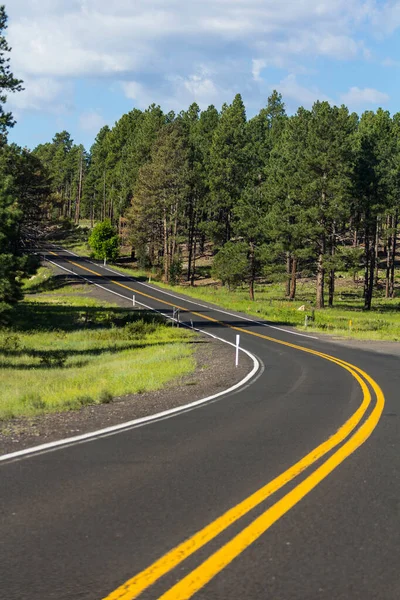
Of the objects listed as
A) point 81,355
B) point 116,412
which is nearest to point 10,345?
point 81,355

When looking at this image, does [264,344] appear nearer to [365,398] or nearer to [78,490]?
[365,398]

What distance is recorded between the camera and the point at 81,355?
26.4 metres

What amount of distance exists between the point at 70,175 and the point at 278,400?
142 metres

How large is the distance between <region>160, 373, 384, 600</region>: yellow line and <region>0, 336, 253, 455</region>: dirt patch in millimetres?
3522

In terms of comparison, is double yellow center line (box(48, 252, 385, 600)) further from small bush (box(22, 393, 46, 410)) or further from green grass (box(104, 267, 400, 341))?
green grass (box(104, 267, 400, 341))

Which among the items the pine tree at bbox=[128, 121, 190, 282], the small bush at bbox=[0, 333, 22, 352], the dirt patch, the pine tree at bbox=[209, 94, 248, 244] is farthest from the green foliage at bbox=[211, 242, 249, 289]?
the dirt patch

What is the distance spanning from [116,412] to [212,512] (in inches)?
204

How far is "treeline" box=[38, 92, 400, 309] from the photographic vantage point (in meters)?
47.4

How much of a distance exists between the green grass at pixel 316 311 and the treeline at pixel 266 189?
1789 mm

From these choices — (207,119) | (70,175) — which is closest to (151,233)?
(207,119)

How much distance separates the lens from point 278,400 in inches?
473

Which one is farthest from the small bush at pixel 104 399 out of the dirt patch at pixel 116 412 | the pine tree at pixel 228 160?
the pine tree at pixel 228 160

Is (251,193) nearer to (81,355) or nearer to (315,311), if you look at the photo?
(315,311)

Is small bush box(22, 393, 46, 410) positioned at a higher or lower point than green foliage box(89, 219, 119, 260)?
lower
